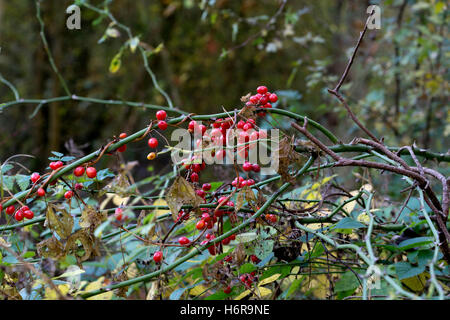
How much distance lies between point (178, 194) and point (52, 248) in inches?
8.4

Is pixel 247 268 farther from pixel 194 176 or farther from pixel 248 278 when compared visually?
pixel 194 176

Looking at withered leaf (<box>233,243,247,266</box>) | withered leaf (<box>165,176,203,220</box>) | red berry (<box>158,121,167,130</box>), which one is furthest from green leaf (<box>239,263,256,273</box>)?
red berry (<box>158,121,167,130</box>)

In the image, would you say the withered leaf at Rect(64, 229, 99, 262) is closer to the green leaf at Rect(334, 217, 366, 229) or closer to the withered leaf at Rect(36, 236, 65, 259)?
the withered leaf at Rect(36, 236, 65, 259)

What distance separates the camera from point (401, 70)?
2.21 metres

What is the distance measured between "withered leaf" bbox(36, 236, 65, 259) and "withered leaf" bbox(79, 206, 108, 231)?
0.18 ft

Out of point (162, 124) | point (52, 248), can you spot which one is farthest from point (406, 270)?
point (52, 248)

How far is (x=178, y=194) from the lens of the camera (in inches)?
25.5

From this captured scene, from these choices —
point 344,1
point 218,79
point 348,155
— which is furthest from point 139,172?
point 344,1

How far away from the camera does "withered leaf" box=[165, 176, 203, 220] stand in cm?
64

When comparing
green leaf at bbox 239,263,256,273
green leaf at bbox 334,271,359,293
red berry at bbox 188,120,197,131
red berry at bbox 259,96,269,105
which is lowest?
green leaf at bbox 334,271,359,293

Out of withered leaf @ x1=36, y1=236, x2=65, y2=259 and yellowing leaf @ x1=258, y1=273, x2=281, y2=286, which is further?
yellowing leaf @ x1=258, y1=273, x2=281, y2=286
